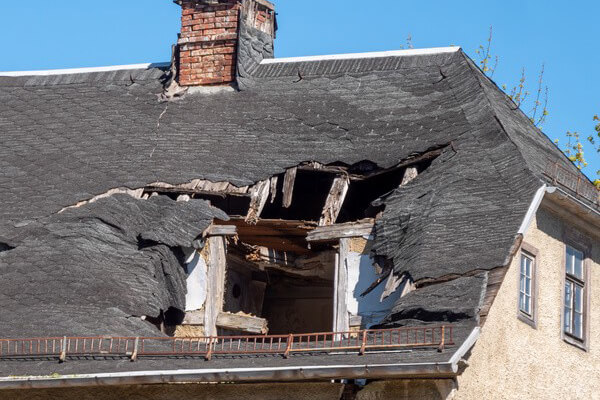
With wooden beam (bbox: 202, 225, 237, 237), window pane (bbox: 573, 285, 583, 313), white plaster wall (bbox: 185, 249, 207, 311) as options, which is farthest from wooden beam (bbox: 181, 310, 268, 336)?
window pane (bbox: 573, 285, 583, 313)

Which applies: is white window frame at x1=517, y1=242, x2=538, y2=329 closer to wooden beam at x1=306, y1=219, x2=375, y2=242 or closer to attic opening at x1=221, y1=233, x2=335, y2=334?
wooden beam at x1=306, y1=219, x2=375, y2=242

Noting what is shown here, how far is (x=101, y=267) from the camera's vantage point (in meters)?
18.1

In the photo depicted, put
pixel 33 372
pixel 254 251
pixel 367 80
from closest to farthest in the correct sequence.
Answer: pixel 33 372
pixel 254 251
pixel 367 80

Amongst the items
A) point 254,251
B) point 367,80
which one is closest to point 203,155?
point 254,251

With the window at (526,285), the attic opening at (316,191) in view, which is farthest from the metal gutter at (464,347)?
the attic opening at (316,191)

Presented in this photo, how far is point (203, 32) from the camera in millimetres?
23672

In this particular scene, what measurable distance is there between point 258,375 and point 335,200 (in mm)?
5403

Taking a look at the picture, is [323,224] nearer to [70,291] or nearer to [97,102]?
[70,291]

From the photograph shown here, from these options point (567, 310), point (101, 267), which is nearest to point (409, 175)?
point (567, 310)

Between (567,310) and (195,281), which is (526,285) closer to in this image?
(567,310)

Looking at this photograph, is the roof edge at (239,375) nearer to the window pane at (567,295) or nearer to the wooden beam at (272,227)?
the window pane at (567,295)

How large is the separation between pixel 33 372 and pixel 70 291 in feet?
6.91

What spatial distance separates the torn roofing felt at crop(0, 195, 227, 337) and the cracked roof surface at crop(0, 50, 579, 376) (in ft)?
0.08

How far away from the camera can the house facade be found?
15.7 m
